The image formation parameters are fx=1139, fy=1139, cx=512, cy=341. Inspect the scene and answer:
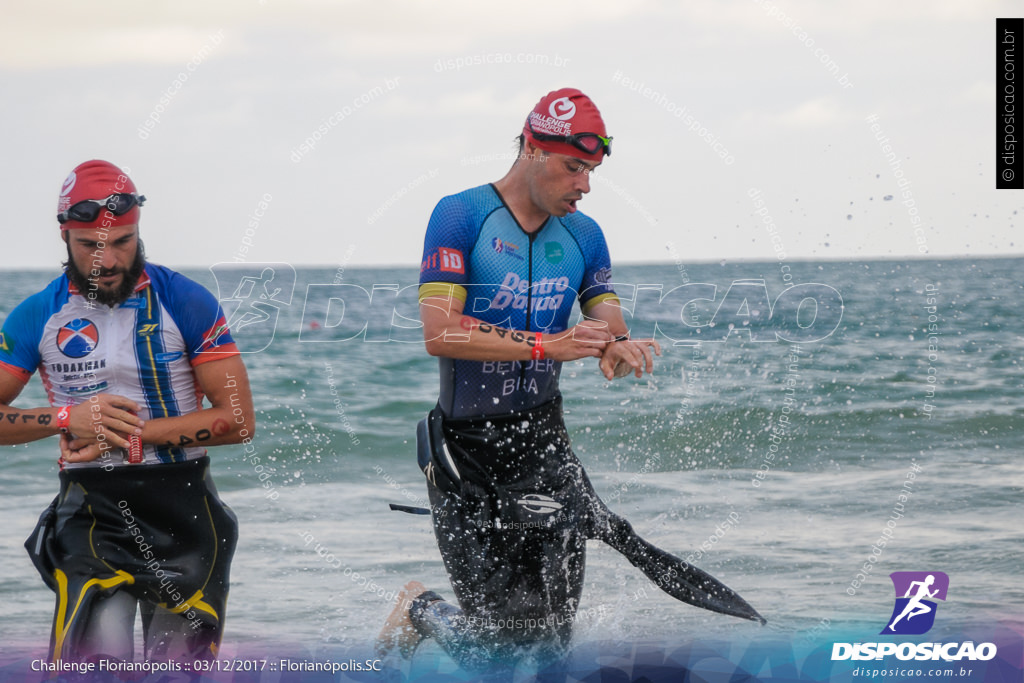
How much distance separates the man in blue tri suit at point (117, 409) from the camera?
3.95 m

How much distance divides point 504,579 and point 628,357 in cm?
110

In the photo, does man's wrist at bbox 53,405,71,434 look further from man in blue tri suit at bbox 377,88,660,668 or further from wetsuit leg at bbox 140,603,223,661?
man in blue tri suit at bbox 377,88,660,668

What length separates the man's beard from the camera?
3998mm

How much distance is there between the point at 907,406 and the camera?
1425 centimetres

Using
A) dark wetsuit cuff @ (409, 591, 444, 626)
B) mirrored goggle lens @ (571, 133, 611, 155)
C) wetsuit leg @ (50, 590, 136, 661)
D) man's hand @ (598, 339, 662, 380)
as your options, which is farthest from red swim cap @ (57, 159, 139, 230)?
dark wetsuit cuff @ (409, 591, 444, 626)

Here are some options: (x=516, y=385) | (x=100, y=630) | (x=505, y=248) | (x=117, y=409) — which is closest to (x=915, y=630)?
(x=516, y=385)

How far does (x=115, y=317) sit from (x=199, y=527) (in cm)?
82

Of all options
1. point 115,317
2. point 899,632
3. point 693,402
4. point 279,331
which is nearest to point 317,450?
point 693,402

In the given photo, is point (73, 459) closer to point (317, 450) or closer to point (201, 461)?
point (201, 461)

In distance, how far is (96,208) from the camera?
13.0 feet

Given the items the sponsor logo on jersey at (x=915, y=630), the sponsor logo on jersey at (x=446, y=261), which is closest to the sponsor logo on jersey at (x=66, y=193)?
the sponsor logo on jersey at (x=446, y=261)

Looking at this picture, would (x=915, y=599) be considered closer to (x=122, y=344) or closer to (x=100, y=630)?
(x=100, y=630)

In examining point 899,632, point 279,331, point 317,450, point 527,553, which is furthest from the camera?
point 279,331

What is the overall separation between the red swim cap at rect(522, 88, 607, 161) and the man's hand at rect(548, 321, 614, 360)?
68cm
